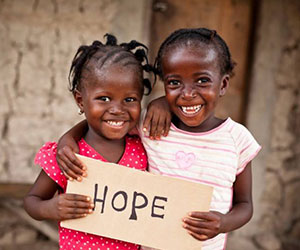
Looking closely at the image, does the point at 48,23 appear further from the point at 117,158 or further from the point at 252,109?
the point at 252,109

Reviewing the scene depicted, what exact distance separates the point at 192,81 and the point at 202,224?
48 centimetres

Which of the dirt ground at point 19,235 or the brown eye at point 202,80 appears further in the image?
the dirt ground at point 19,235

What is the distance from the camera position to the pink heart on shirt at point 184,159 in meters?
1.61

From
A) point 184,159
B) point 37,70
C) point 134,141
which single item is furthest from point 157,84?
point 184,159

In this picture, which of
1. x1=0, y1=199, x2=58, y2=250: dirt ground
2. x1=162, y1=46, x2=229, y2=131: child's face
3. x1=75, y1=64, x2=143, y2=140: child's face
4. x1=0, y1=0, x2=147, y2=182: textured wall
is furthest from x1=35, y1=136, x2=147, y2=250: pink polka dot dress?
x1=0, y1=199, x2=58, y2=250: dirt ground

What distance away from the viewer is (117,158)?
1.64 metres

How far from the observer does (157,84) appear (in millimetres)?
3256

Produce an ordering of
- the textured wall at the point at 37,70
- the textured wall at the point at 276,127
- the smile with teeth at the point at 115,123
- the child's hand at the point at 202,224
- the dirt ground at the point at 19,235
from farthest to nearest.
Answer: the textured wall at the point at 276,127
the dirt ground at the point at 19,235
the textured wall at the point at 37,70
the smile with teeth at the point at 115,123
the child's hand at the point at 202,224

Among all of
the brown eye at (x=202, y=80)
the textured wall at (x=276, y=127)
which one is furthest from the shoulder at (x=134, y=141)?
the textured wall at (x=276, y=127)

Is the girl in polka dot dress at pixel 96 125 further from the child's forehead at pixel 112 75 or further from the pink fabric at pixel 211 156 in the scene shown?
the pink fabric at pixel 211 156

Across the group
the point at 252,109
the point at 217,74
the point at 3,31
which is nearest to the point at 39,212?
the point at 217,74

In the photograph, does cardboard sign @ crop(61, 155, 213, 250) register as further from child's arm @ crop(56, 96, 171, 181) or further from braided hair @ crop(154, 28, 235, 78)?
braided hair @ crop(154, 28, 235, 78)

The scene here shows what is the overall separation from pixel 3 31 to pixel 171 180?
1.67 metres

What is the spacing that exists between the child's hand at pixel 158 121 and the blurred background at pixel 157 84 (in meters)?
1.27
